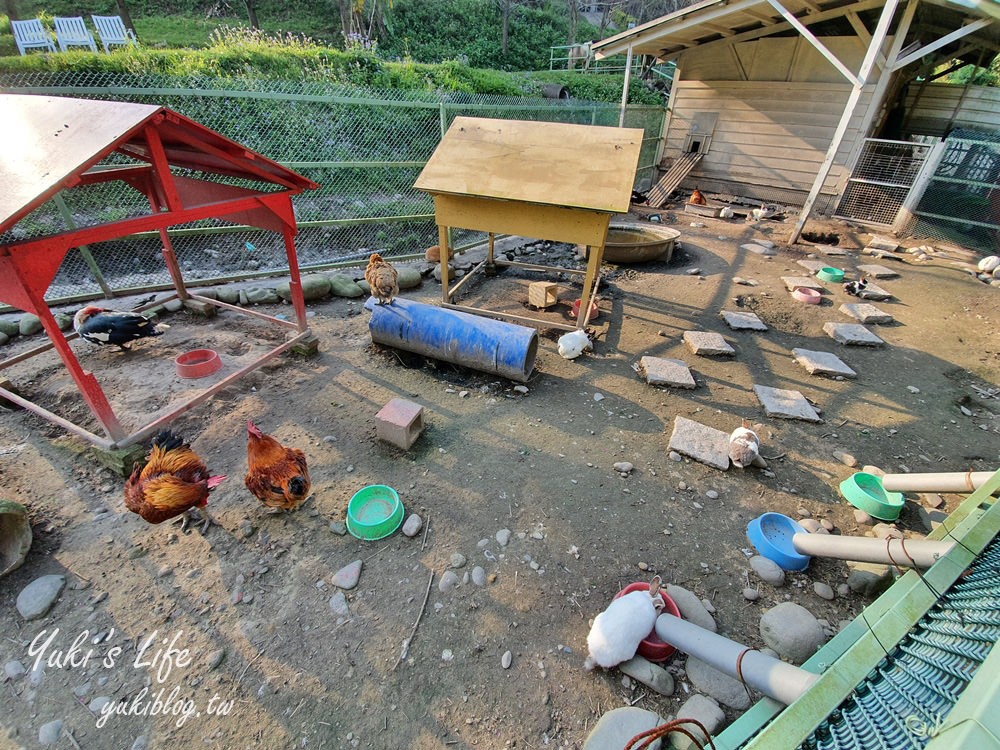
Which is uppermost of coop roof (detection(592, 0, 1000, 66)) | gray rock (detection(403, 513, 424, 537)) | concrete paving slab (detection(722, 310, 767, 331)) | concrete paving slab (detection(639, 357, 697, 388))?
coop roof (detection(592, 0, 1000, 66))

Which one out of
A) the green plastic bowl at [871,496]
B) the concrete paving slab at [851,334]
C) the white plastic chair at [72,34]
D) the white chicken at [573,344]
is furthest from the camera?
the white plastic chair at [72,34]

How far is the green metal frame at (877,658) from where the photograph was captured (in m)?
0.89

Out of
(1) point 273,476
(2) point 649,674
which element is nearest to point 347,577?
(1) point 273,476

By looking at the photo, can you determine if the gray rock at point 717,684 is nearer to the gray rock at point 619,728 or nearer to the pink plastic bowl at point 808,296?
the gray rock at point 619,728

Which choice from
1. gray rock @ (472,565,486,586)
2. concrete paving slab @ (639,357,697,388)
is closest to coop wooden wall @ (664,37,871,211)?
concrete paving slab @ (639,357,697,388)

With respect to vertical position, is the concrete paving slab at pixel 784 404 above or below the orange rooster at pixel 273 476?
below

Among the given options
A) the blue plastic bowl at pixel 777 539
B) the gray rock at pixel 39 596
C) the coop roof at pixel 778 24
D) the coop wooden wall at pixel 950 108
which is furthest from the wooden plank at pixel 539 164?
the coop wooden wall at pixel 950 108

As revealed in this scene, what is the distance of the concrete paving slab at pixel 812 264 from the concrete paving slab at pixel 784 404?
425 centimetres

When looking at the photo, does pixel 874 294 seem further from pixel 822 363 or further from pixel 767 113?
pixel 767 113

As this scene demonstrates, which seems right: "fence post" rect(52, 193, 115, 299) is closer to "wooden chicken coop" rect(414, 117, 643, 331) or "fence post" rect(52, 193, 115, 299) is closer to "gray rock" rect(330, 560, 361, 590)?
"wooden chicken coop" rect(414, 117, 643, 331)

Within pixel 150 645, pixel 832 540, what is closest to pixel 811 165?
pixel 832 540

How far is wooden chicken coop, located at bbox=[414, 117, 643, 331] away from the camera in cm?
419

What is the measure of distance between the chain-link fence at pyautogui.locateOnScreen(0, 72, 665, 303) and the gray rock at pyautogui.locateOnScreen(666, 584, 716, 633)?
6.13 meters

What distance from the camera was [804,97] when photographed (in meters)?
9.95
